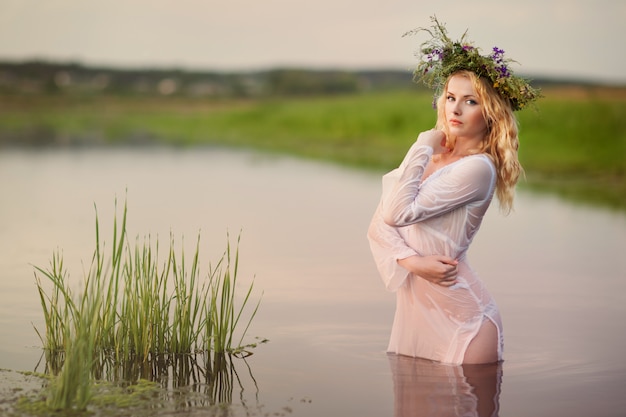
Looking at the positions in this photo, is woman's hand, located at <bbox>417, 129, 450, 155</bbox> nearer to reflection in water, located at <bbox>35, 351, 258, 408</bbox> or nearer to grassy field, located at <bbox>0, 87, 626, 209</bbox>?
reflection in water, located at <bbox>35, 351, 258, 408</bbox>

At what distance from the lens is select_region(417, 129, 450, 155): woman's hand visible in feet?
15.7

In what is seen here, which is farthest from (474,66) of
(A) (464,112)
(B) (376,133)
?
(B) (376,133)

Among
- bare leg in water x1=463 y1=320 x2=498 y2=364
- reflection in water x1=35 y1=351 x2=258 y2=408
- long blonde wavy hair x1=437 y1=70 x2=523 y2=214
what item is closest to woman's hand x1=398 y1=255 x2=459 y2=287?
bare leg in water x1=463 y1=320 x2=498 y2=364

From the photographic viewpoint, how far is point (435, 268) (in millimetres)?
4789

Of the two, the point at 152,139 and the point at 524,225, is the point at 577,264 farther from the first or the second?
the point at 152,139

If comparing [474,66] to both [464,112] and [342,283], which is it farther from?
[342,283]

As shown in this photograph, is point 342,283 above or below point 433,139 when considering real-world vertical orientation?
below

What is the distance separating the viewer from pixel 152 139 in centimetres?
3125

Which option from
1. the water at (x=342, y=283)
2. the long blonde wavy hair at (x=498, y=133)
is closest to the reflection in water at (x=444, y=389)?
the water at (x=342, y=283)

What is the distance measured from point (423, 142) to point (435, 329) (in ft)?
2.83

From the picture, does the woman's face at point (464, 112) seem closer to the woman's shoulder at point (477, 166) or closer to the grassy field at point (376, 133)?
the woman's shoulder at point (477, 166)

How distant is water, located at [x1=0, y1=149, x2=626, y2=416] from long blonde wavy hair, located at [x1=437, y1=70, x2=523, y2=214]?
3.01 feet

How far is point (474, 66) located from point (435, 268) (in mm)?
897

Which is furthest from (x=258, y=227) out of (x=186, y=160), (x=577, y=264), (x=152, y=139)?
(x=152, y=139)
